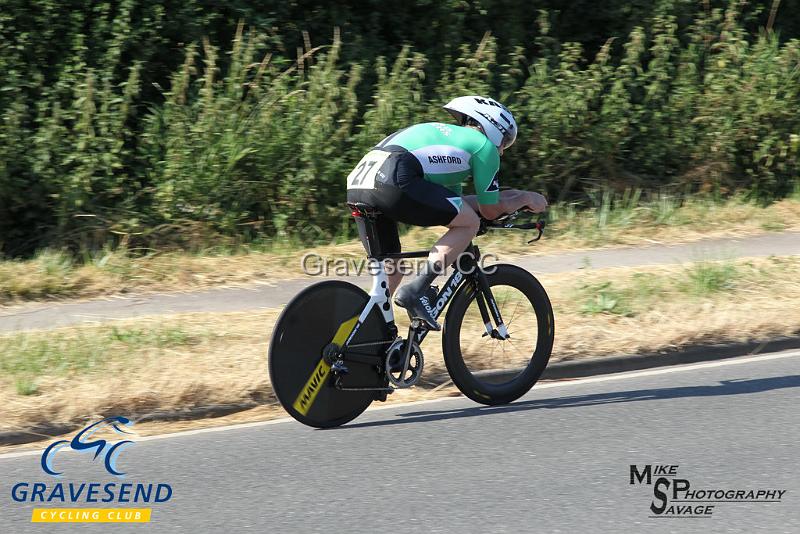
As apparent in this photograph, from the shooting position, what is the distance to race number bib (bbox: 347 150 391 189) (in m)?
6.15

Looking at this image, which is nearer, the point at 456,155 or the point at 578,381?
the point at 456,155

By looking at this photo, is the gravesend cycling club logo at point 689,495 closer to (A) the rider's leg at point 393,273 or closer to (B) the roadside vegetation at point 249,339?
(A) the rider's leg at point 393,273

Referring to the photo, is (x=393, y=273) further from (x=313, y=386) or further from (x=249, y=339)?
(x=249, y=339)

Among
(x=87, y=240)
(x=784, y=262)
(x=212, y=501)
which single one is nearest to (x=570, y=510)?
(x=212, y=501)

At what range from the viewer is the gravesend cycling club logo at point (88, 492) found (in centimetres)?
496

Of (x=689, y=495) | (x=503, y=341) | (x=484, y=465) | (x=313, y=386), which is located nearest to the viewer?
(x=689, y=495)

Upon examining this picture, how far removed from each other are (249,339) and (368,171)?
6.88 feet

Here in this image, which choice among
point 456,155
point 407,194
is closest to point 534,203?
point 456,155

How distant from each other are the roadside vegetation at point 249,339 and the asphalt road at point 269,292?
0.36m

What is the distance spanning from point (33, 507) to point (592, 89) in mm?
8738

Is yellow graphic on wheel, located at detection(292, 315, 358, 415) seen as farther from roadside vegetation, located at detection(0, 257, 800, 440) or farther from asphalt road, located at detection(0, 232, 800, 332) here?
asphalt road, located at detection(0, 232, 800, 332)

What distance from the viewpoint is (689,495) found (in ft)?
16.6

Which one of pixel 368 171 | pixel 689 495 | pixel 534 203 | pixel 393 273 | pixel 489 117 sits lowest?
pixel 689 495

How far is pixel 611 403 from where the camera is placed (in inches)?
265
